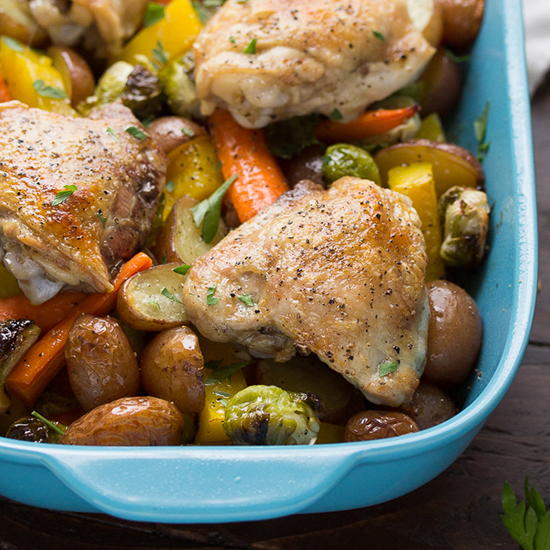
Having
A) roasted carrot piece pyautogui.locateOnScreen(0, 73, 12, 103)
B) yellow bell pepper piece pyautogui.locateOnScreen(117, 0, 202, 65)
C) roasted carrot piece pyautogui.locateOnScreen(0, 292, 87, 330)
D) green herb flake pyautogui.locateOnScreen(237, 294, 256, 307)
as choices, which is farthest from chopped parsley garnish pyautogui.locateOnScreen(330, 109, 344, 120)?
roasted carrot piece pyautogui.locateOnScreen(0, 73, 12, 103)

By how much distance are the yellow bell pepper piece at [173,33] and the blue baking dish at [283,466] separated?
5.28 ft

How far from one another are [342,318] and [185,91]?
1369mm

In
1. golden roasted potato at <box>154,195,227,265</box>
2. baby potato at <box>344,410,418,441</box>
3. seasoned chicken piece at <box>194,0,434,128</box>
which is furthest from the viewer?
seasoned chicken piece at <box>194,0,434,128</box>

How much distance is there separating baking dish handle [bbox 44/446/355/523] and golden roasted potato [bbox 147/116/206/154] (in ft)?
4.74

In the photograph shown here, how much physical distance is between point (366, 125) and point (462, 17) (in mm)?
799

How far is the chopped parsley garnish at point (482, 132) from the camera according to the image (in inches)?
130

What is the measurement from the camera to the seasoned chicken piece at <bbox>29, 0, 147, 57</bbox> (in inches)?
133

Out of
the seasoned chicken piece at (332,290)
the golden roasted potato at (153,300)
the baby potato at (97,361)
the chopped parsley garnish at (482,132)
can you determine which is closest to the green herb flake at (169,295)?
the golden roasted potato at (153,300)

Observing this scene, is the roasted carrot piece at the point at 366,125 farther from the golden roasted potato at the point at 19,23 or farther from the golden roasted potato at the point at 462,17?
the golden roasted potato at the point at 19,23

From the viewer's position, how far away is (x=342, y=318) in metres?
2.45

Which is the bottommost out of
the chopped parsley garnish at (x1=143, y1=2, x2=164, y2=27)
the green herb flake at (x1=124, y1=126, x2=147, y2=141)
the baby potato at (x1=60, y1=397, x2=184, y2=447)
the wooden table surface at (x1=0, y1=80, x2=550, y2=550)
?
the wooden table surface at (x1=0, y1=80, x2=550, y2=550)

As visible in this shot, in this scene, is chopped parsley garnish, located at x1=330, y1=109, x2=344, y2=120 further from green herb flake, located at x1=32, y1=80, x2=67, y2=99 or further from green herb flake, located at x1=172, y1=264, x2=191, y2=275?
green herb flake, located at x1=32, y1=80, x2=67, y2=99

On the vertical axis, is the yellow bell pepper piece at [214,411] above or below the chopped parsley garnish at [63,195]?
below

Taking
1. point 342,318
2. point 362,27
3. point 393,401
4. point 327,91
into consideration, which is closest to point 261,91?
point 327,91
